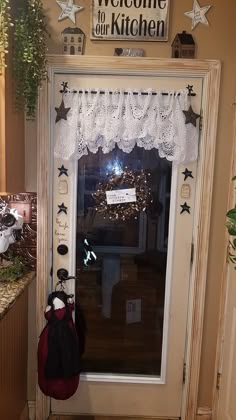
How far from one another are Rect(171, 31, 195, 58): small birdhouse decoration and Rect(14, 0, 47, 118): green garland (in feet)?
2.32

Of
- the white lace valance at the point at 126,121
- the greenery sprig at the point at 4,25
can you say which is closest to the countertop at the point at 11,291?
the white lace valance at the point at 126,121

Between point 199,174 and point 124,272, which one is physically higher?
point 199,174

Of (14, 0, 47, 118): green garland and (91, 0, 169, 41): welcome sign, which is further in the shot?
(91, 0, 169, 41): welcome sign

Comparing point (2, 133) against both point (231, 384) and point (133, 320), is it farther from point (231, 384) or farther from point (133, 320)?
point (231, 384)

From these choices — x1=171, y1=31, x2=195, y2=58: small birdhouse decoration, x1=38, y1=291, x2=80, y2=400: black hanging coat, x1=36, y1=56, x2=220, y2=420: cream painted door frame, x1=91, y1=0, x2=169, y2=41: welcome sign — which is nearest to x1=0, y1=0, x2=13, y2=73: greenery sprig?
x1=36, y1=56, x2=220, y2=420: cream painted door frame

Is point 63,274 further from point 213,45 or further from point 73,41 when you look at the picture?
point 213,45

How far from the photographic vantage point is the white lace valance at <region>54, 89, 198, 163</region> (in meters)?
2.06

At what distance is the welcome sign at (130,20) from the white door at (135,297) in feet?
2.22

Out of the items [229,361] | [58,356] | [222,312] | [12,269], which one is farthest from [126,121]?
[229,361]

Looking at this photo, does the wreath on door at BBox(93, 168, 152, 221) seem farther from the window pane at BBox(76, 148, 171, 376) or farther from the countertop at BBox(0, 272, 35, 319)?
the countertop at BBox(0, 272, 35, 319)

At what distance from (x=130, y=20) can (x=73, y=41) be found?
33 cm

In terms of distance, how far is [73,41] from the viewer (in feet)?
6.61

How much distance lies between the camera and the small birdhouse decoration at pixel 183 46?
2.00 meters

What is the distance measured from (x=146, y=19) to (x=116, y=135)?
642mm
